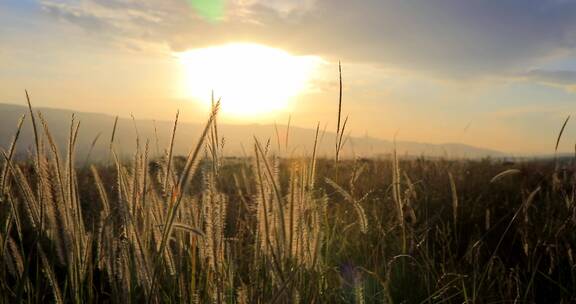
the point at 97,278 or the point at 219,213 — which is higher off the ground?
the point at 219,213

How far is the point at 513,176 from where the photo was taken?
696 cm

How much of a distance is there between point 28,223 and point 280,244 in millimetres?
3472

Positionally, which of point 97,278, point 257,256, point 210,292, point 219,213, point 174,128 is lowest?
point 97,278

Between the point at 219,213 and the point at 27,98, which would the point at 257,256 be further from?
the point at 27,98

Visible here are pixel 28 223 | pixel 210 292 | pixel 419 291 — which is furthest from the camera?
pixel 28 223

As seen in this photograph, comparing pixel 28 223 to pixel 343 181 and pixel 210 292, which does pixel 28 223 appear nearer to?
pixel 210 292

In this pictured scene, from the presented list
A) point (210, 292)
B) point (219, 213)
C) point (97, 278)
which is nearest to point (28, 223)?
point (97, 278)

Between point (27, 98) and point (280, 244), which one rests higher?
point (27, 98)

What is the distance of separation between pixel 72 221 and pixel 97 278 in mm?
1793

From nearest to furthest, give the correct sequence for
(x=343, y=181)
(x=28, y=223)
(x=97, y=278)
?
(x=97, y=278), (x=28, y=223), (x=343, y=181)

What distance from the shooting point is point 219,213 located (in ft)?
4.35

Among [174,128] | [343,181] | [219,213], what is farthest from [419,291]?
[343,181]

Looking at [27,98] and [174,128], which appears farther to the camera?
[27,98]

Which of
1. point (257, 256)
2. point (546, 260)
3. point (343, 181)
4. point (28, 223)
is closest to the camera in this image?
point (257, 256)
